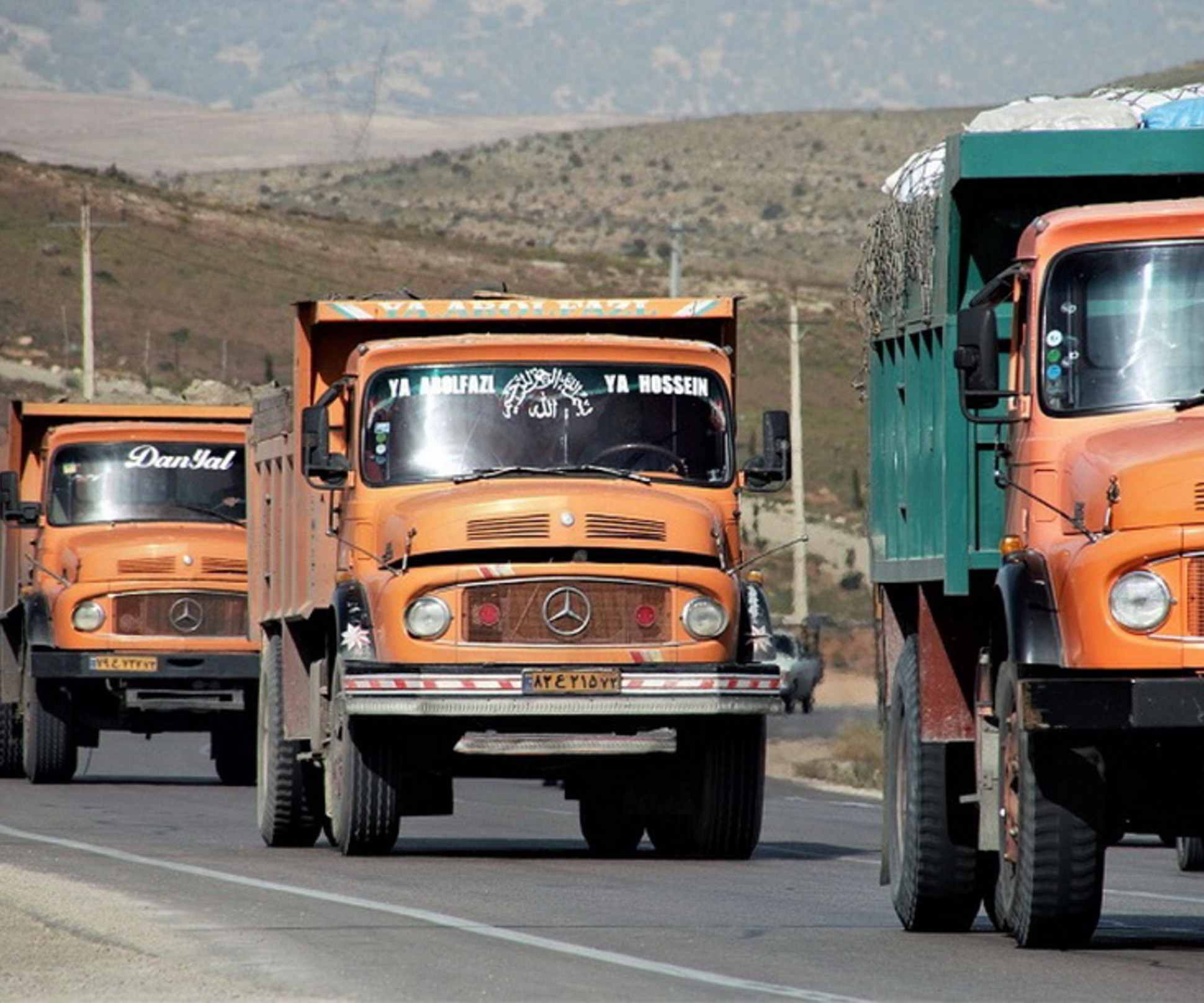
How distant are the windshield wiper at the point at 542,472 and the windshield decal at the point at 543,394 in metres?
0.36

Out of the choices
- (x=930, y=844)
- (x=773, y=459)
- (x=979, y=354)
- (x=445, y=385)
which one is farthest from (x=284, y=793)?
(x=979, y=354)

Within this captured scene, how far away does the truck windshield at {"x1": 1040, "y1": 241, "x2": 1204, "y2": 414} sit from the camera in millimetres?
11422

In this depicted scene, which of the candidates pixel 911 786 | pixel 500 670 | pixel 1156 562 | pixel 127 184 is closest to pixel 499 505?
pixel 500 670

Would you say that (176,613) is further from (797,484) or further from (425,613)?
(797,484)

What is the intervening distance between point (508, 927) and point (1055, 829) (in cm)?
297

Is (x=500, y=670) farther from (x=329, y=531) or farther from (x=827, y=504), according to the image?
(x=827, y=504)

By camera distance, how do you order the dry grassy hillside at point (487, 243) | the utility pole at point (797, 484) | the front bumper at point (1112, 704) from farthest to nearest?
the dry grassy hillside at point (487, 243), the utility pole at point (797, 484), the front bumper at point (1112, 704)

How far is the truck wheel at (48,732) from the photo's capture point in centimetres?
2744

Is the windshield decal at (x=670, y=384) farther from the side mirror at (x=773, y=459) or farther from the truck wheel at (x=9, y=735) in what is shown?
the truck wheel at (x=9, y=735)

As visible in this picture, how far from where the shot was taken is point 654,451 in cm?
1877

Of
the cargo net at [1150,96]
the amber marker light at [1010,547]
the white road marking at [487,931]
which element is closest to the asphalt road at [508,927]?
the white road marking at [487,931]

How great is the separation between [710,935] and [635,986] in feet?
7.43

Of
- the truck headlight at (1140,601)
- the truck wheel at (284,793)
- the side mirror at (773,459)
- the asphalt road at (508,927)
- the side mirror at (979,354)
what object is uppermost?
the side mirror at (773,459)

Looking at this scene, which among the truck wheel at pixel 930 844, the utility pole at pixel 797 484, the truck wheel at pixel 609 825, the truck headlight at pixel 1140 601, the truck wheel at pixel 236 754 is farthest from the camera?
the utility pole at pixel 797 484
